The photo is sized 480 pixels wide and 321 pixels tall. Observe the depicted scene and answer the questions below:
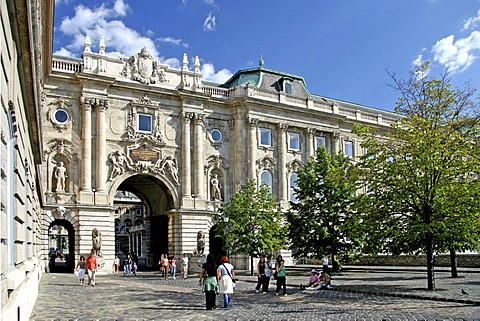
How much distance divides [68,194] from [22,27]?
31.4 m

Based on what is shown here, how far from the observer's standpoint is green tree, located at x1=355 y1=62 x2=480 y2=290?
67.4 ft

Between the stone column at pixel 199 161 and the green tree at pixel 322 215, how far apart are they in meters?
9.09

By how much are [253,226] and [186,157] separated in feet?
34.5

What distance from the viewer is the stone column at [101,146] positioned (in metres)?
40.2

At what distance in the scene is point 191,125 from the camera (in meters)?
44.8

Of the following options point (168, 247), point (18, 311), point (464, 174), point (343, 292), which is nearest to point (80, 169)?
point (168, 247)

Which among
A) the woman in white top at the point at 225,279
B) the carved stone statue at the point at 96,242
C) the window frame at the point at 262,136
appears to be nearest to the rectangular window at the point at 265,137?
the window frame at the point at 262,136

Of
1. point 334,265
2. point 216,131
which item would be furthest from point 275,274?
point 216,131

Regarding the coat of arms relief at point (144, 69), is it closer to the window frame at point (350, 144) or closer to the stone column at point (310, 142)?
the stone column at point (310, 142)

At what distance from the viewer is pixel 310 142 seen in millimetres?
50281

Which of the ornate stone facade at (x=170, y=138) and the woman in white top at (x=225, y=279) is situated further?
the ornate stone facade at (x=170, y=138)

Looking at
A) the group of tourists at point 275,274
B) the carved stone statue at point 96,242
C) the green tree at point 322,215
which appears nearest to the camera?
the group of tourists at point 275,274

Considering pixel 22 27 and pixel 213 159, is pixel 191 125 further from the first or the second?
pixel 22 27

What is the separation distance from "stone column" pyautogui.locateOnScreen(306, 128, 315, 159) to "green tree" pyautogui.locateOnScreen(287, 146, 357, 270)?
480 inches
